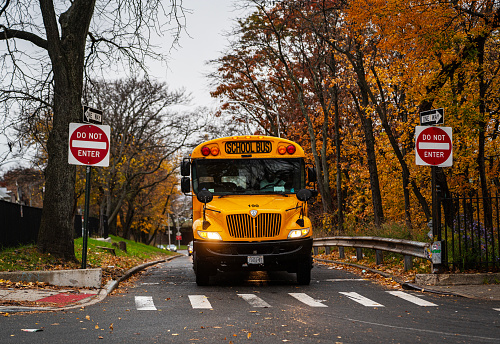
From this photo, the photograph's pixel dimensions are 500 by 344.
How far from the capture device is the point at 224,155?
13.5 m

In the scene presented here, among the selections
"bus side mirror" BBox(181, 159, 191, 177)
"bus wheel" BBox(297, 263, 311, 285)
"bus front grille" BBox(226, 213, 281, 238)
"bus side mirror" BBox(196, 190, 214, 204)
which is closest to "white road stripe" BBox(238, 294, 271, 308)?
"bus front grille" BBox(226, 213, 281, 238)

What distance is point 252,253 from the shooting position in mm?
12156

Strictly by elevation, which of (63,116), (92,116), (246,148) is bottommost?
(246,148)

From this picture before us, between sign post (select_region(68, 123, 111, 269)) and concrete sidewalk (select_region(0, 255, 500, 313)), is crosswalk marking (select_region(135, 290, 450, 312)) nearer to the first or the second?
concrete sidewalk (select_region(0, 255, 500, 313))

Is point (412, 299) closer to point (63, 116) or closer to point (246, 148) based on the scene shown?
point (246, 148)

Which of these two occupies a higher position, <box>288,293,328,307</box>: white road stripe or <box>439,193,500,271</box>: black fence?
<box>439,193,500,271</box>: black fence

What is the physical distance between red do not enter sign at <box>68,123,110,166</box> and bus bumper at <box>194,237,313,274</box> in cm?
274

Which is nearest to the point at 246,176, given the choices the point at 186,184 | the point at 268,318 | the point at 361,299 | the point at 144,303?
the point at 186,184

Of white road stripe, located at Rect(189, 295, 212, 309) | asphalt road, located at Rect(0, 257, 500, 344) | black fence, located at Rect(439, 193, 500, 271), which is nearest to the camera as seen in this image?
asphalt road, located at Rect(0, 257, 500, 344)

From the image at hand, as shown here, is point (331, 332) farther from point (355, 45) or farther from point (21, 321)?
point (355, 45)

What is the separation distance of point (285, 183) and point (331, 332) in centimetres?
647

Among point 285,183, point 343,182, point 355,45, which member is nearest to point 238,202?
point 285,183

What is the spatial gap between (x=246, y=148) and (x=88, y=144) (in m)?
3.51

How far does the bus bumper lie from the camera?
12.1 meters
